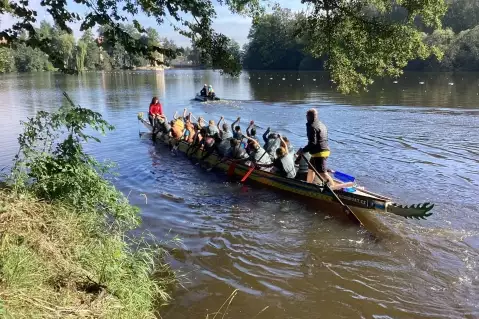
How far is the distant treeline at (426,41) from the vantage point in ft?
199

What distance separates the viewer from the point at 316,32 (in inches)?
383

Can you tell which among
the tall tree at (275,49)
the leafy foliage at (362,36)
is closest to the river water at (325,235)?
the leafy foliage at (362,36)

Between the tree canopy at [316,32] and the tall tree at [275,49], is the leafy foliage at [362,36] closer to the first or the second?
the tree canopy at [316,32]

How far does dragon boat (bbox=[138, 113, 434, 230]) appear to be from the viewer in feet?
28.5

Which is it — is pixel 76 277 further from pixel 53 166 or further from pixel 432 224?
pixel 432 224

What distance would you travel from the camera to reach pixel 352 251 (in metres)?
8.25

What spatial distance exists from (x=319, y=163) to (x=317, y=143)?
556mm

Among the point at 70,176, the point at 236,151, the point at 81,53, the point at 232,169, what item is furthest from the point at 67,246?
the point at 81,53

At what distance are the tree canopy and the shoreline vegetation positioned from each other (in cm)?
141

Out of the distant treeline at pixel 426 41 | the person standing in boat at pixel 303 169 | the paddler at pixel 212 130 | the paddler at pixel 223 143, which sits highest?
the distant treeline at pixel 426 41

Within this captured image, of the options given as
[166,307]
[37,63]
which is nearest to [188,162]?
[166,307]

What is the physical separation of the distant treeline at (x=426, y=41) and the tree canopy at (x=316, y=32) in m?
26.8

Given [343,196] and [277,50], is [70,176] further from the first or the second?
[277,50]

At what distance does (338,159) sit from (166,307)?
10488 mm
